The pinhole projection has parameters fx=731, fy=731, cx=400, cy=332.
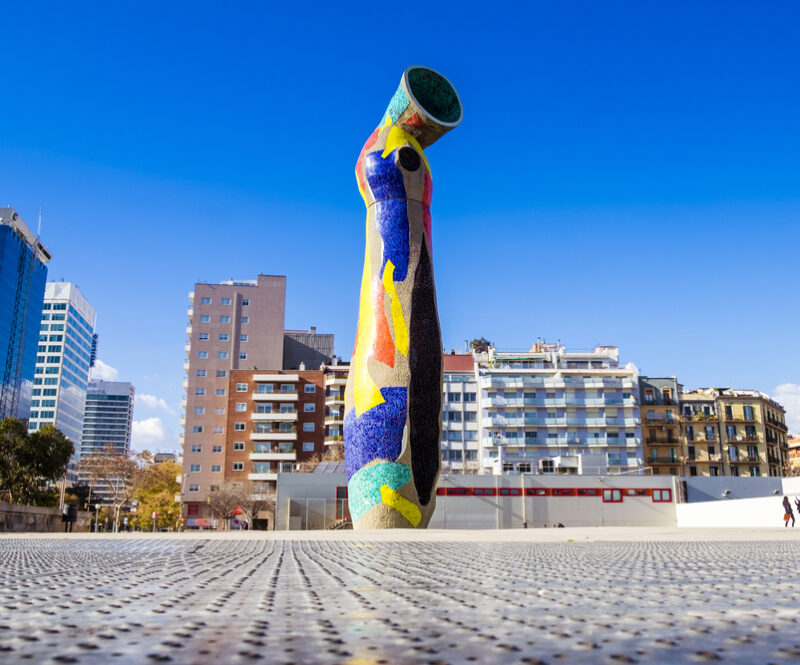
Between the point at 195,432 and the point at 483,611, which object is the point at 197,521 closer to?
the point at 195,432

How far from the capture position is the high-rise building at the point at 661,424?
186ft

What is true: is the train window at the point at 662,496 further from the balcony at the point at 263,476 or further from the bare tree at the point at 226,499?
the balcony at the point at 263,476

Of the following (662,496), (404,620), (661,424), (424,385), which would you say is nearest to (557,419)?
(661,424)

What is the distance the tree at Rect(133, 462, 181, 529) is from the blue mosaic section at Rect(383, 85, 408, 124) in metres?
46.7

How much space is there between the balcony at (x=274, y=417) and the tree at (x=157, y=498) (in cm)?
920

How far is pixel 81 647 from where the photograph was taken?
3.45 ft

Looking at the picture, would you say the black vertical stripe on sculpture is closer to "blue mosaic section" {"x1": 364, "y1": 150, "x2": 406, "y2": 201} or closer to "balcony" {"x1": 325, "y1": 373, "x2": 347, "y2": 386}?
"blue mosaic section" {"x1": 364, "y1": 150, "x2": 406, "y2": 201}

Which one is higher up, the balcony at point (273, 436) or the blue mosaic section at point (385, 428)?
the balcony at point (273, 436)

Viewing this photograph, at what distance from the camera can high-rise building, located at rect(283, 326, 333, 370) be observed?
71625 mm

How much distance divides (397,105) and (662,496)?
89.6 feet

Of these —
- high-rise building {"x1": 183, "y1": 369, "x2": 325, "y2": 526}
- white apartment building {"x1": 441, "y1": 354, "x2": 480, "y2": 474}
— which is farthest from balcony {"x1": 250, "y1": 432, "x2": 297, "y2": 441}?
white apartment building {"x1": 441, "y1": 354, "x2": 480, "y2": 474}

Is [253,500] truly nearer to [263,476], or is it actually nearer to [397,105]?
[263,476]

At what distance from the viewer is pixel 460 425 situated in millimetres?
55812

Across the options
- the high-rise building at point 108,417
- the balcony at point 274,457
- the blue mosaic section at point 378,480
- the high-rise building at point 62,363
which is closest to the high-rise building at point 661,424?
the balcony at point 274,457
